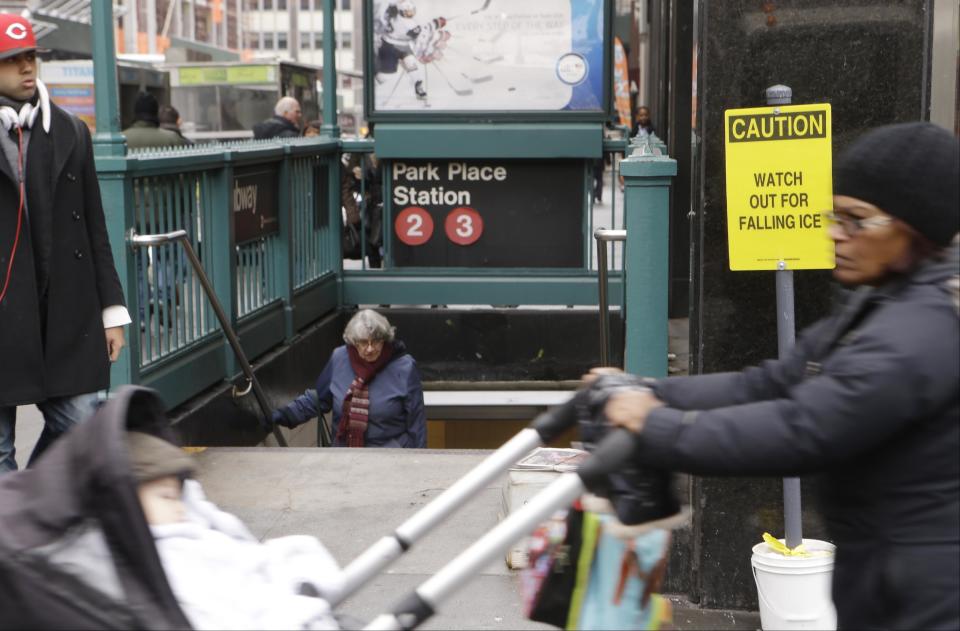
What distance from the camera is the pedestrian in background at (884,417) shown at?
227 cm

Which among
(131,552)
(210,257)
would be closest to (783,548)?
(131,552)

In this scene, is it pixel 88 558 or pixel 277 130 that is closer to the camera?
pixel 88 558

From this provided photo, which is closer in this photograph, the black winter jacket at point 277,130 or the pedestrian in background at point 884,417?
the pedestrian in background at point 884,417

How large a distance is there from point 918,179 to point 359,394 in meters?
4.99

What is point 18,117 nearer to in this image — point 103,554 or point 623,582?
point 103,554

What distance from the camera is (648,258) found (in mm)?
5035

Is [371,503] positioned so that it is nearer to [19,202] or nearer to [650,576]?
[19,202]

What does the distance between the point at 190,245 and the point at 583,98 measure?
11.8 feet

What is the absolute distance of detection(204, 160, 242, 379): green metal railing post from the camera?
746 centimetres

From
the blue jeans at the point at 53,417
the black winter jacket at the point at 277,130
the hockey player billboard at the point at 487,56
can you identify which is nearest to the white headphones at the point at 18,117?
the blue jeans at the point at 53,417

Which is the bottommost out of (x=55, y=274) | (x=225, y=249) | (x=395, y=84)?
(x=225, y=249)

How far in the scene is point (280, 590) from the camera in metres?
2.78

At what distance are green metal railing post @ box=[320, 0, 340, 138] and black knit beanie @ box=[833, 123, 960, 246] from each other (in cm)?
822

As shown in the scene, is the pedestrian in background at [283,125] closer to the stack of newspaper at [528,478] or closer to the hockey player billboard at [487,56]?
the hockey player billboard at [487,56]
